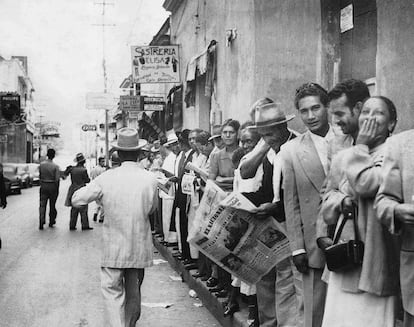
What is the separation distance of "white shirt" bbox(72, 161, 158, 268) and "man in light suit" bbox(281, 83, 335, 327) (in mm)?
1843

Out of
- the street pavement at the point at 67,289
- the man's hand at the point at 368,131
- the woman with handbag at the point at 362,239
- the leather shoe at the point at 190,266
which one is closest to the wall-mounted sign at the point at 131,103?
the street pavement at the point at 67,289

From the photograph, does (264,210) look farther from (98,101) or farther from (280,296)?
(98,101)

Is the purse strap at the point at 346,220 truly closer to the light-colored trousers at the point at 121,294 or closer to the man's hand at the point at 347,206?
the man's hand at the point at 347,206

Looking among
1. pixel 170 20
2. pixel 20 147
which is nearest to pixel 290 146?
pixel 170 20

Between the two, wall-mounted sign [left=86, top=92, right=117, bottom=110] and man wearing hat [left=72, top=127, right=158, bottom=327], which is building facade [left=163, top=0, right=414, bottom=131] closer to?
man wearing hat [left=72, top=127, right=158, bottom=327]

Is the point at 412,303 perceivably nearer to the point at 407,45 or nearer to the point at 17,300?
the point at 407,45

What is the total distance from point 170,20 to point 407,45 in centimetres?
1701

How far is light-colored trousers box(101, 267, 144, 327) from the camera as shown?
5.80 metres

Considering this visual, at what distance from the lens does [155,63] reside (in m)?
19.7

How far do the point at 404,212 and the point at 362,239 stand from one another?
584mm

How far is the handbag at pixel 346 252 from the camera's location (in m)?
3.45

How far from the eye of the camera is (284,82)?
9.97m

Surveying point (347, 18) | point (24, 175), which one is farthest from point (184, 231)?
point (24, 175)

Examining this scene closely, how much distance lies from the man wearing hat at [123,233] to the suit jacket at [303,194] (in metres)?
1.85
